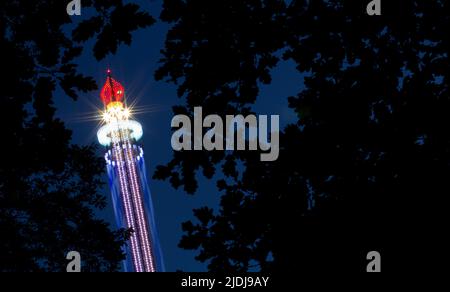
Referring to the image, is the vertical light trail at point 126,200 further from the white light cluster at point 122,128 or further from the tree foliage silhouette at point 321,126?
the tree foliage silhouette at point 321,126

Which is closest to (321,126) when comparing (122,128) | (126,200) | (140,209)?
(140,209)

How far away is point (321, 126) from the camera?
5766 mm

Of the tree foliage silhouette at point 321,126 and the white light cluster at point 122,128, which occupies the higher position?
the white light cluster at point 122,128

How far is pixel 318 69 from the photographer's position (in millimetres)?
6129

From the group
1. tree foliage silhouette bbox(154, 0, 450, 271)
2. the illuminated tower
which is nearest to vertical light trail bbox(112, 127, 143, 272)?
the illuminated tower

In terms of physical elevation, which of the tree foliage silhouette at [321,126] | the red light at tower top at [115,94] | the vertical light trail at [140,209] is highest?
the red light at tower top at [115,94]

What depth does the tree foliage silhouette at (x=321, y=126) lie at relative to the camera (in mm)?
5328

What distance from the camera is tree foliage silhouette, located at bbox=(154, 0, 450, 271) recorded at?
5.33 meters

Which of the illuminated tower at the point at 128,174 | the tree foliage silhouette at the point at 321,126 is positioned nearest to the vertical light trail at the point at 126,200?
the illuminated tower at the point at 128,174

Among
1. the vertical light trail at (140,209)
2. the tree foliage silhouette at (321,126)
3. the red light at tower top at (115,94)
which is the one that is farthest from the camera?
the red light at tower top at (115,94)

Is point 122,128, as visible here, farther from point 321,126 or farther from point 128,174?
point 321,126

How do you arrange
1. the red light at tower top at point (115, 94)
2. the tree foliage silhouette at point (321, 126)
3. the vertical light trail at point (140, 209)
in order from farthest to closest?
the red light at tower top at point (115, 94), the vertical light trail at point (140, 209), the tree foliage silhouette at point (321, 126)

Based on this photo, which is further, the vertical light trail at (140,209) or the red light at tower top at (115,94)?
the red light at tower top at (115,94)

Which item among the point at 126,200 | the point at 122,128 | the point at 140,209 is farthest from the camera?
the point at 122,128
